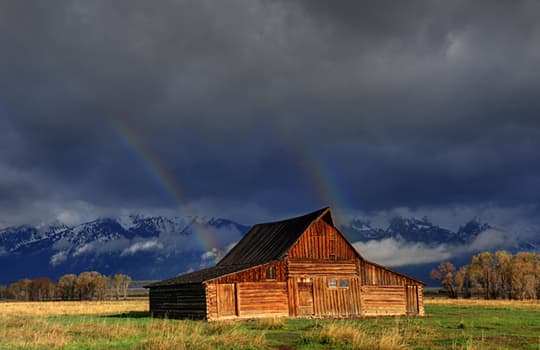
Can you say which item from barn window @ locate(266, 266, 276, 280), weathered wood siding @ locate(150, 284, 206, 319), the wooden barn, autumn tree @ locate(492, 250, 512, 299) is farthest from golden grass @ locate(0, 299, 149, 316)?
autumn tree @ locate(492, 250, 512, 299)

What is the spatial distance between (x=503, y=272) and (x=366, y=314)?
340ft

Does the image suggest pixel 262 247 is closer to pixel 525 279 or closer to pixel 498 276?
pixel 525 279

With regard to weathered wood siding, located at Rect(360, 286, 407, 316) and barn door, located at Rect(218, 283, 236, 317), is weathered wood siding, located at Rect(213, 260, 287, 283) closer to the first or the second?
barn door, located at Rect(218, 283, 236, 317)

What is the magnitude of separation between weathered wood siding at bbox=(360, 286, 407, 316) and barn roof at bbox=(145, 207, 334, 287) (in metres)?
6.56

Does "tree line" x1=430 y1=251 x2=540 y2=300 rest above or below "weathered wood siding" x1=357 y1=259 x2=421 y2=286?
below

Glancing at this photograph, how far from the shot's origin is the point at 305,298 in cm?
4578

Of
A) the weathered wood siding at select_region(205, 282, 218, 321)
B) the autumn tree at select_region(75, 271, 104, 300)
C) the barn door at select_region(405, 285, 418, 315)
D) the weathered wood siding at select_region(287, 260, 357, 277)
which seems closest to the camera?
the weathered wood siding at select_region(205, 282, 218, 321)

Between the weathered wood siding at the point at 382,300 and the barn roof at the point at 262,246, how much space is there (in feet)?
21.5

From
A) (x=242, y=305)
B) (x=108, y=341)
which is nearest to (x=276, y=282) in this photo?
(x=242, y=305)

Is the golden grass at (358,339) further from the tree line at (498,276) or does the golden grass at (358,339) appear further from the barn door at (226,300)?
the tree line at (498,276)

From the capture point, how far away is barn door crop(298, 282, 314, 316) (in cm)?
4522

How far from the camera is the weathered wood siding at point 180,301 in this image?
4273 cm

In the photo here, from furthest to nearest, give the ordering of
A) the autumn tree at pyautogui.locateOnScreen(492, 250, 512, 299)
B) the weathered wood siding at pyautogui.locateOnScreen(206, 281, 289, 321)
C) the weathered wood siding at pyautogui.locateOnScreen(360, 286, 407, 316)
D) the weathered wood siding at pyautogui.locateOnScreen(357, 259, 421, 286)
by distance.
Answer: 1. the autumn tree at pyautogui.locateOnScreen(492, 250, 512, 299)
2. the weathered wood siding at pyautogui.locateOnScreen(357, 259, 421, 286)
3. the weathered wood siding at pyautogui.locateOnScreen(360, 286, 407, 316)
4. the weathered wood siding at pyautogui.locateOnScreen(206, 281, 289, 321)

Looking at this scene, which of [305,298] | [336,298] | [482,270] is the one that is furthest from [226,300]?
[482,270]
